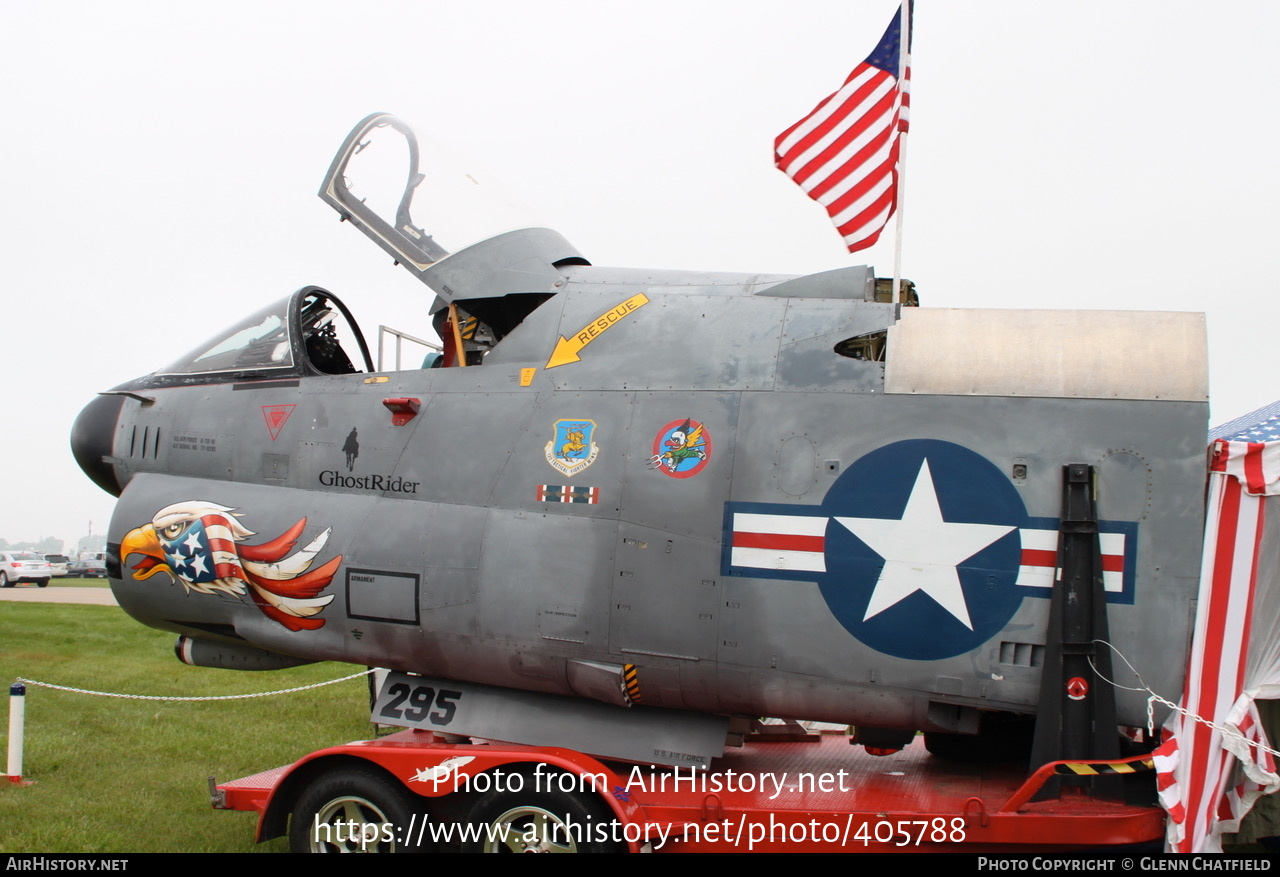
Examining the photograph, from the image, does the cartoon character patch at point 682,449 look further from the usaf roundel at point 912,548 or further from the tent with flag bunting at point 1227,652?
the tent with flag bunting at point 1227,652

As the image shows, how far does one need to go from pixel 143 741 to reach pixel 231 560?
13.7 ft

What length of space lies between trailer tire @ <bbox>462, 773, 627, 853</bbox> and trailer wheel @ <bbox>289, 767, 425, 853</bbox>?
1.54 ft

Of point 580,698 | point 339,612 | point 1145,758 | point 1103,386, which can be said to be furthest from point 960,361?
point 339,612

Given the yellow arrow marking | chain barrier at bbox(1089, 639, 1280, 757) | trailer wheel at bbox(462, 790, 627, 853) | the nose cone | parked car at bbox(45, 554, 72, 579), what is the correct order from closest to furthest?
chain barrier at bbox(1089, 639, 1280, 757) < trailer wheel at bbox(462, 790, 627, 853) < the yellow arrow marking < the nose cone < parked car at bbox(45, 554, 72, 579)

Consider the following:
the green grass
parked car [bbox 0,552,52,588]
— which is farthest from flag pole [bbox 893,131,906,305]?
parked car [bbox 0,552,52,588]

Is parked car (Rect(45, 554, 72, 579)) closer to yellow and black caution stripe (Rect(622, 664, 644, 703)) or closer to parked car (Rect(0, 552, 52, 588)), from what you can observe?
parked car (Rect(0, 552, 52, 588))

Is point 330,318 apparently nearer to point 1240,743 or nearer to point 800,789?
point 800,789

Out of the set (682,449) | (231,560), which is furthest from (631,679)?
(231,560)

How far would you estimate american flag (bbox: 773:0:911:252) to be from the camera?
6.25m

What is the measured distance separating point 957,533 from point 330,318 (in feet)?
16.9

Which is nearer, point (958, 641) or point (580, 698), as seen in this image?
point (958, 641)

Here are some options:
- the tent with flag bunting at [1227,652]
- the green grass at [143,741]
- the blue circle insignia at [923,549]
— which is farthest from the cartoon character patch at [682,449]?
the green grass at [143,741]

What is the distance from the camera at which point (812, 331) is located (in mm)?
5684

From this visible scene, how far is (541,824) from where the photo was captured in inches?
216
